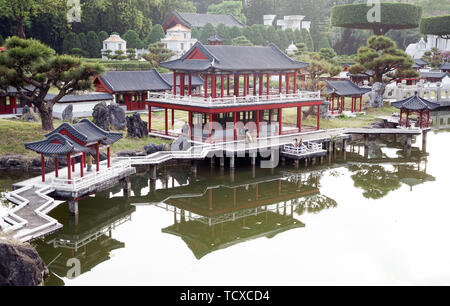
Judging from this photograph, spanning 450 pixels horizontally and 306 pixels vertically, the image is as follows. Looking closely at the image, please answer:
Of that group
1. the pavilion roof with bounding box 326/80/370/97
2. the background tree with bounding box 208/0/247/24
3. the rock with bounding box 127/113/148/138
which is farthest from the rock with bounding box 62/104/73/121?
the background tree with bounding box 208/0/247/24

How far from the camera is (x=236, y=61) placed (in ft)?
146

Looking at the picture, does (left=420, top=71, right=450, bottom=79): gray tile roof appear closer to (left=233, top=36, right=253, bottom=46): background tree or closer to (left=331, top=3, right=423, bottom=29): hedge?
(left=331, top=3, right=423, bottom=29): hedge

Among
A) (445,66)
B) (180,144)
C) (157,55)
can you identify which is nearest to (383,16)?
(445,66)

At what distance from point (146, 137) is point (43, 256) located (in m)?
21.6

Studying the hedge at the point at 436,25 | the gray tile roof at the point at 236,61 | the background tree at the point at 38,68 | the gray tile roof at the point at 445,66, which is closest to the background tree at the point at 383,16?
the hedge at the point at 436,25

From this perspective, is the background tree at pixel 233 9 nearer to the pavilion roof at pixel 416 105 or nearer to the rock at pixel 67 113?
the pavilion roof at pixel 416 105

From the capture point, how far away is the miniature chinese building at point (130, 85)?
5441 centimetres

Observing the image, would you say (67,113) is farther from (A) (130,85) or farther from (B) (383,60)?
(B) (383,60)

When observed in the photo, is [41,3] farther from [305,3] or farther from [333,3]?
[333,3]

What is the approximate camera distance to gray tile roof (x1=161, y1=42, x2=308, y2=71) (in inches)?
1688

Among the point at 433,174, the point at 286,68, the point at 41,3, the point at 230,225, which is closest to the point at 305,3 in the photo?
the point at 41,3

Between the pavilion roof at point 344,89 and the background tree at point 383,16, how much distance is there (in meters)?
35.4

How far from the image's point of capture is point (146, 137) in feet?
145

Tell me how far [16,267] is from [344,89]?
47.5 meters
